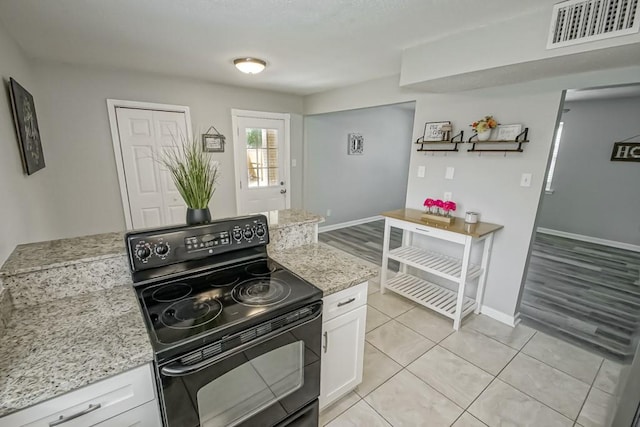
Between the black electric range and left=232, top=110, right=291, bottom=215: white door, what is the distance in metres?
2.82

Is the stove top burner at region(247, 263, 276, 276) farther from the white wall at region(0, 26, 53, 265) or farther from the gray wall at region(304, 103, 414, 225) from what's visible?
the gray wall at region(304, 103, 414, 225)

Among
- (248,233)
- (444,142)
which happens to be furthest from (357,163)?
(248,233)

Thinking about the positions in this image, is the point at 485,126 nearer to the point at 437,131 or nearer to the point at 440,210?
the point at 437,131

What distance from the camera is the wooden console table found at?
95.8 inches

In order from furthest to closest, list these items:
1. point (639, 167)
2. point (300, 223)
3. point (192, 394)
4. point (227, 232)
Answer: point (639, 167) < point (300, 223) < point (227, 232) < point (192, 394)

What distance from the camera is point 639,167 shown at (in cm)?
427

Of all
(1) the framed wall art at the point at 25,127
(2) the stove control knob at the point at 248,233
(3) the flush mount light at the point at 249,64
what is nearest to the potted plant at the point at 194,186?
(2) the stove control knob at the point at 248,233

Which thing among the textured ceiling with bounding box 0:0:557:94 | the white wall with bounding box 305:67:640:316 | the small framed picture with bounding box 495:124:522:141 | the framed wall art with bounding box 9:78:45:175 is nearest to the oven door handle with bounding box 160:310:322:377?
the textured ceiling with bounding box 0:0:557:94

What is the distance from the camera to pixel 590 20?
4.90 feet

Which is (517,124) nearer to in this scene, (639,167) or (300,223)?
(300,223)

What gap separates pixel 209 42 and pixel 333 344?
8.00 feet

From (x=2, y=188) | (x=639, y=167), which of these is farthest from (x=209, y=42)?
(x=639, y=167)

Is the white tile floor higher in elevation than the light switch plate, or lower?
lower

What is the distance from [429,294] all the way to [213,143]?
3302 mm
